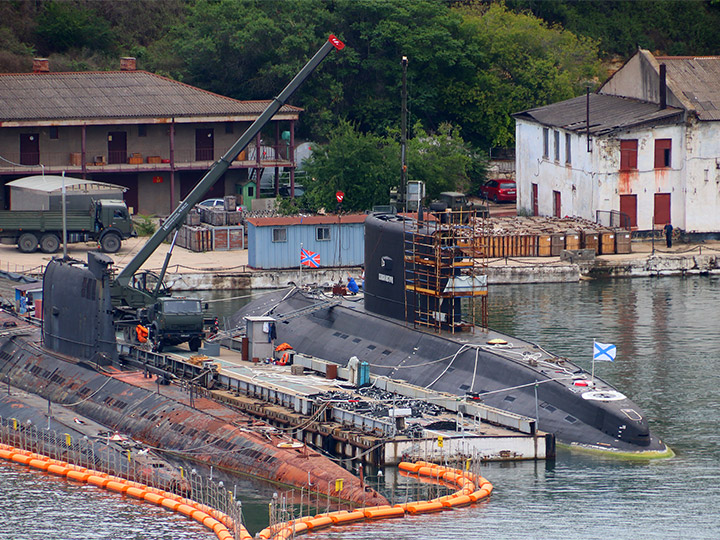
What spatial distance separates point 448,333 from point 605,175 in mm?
31863

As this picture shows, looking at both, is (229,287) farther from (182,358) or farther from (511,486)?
(511,486)

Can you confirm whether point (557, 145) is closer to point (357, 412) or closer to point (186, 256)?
point (186, 256)

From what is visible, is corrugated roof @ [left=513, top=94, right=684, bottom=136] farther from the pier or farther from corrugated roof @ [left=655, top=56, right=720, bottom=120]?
the pier

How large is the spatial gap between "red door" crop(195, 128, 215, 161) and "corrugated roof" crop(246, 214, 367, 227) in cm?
1550

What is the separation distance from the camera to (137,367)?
47750 mm

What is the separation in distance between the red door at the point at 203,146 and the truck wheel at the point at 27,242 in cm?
1494

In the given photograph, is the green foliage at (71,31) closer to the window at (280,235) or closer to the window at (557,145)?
the window at (557,145)

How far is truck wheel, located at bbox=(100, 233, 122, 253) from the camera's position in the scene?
70438 mm

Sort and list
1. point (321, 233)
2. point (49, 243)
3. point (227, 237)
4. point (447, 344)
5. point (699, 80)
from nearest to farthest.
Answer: point (447, 344)
point (321, 233)
point (49, 243)
point (227, 237)
point (699, 80)

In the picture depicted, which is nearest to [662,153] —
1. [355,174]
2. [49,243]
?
[355,174]

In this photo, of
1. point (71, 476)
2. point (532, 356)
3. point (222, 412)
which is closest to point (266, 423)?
point (222, 412)

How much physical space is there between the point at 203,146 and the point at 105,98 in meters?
6.35

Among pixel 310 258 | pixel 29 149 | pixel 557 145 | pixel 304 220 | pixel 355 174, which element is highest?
pixel 557 145

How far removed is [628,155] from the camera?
74.5 meters
